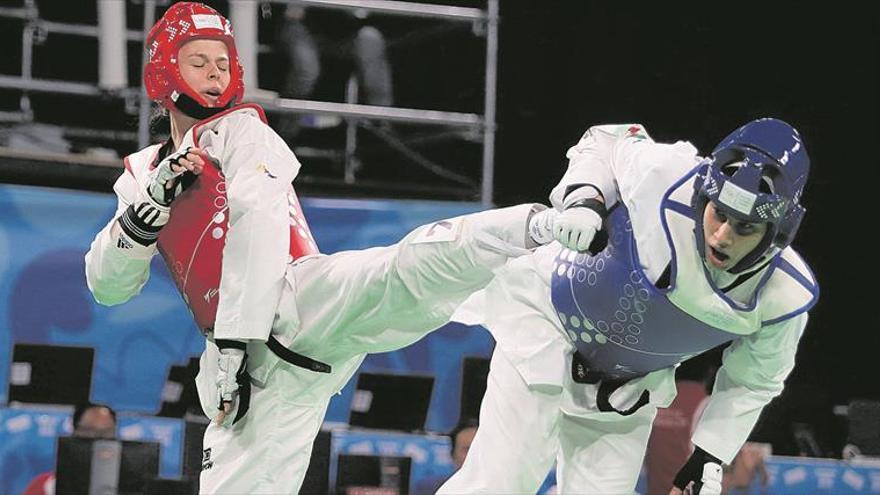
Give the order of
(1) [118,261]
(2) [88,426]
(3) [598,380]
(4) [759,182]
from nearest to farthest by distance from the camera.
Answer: (4) [759,182], (3) [598,380], (1) [118,261], (2) [88,426]

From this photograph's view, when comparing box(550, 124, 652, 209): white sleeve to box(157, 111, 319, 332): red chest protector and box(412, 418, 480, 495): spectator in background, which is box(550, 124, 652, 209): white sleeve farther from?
box(412, 418, 480, 495): spectator in background

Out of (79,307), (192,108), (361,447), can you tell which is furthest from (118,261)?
(79,307)

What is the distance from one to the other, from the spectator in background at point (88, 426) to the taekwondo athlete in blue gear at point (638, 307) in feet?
8.93

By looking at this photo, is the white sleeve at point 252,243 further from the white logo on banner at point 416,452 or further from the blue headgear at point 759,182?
the white logo on banner at point 416,452

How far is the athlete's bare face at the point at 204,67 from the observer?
4730mm

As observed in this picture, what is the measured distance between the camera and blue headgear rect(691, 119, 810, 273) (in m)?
3.91

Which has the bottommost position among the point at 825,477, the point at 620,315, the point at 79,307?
the point at 825,477

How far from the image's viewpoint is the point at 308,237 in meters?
4.91

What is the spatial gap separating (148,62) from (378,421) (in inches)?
124

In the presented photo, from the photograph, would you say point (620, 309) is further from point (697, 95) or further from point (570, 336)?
point (697, 95)

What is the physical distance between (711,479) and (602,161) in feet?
3.69

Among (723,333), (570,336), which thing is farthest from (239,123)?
(723,333)

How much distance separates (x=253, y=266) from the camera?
4383 millimetres

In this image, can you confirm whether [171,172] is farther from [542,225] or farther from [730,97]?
[730,97]
